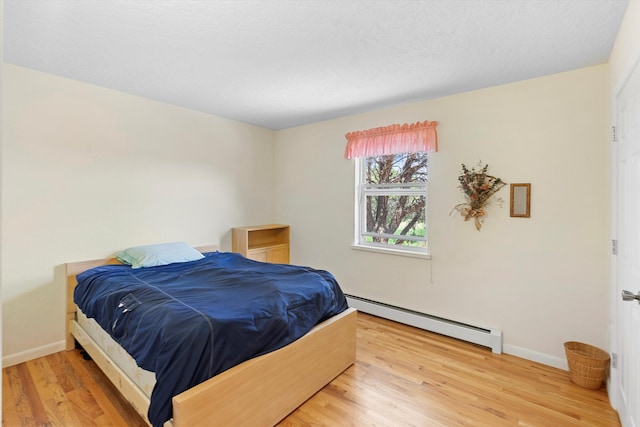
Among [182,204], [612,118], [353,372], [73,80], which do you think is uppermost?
[73,80]

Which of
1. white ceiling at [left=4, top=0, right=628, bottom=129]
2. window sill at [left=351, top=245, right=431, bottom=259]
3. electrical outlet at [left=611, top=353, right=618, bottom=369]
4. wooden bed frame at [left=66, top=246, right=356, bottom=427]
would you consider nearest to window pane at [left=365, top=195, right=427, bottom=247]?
window sill at [left=351, top=245, right=431, bottom=259]

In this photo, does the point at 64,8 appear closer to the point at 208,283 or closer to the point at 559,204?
the point at 208,283

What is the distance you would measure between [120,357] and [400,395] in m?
1.84

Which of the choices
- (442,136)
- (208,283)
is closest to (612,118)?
(442,136)

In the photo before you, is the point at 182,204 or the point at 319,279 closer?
the point at 319,279

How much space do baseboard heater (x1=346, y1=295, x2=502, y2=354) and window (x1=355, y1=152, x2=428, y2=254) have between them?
0.62 metres

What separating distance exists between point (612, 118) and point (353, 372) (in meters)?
2.55

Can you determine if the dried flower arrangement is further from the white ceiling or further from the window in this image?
the white ceiling

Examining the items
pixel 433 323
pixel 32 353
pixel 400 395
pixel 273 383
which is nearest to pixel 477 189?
pixel 433 323

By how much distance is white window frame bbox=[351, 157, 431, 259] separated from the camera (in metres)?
3.57

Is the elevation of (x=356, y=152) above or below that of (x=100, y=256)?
above

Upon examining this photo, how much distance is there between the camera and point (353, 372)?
2629 millimetres

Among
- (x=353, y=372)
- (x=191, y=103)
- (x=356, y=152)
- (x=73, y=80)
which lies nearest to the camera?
(x=353, y=372)

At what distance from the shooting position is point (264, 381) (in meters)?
2.00
